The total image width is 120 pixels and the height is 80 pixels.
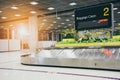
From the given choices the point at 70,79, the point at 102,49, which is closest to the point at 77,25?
the point at 102,49

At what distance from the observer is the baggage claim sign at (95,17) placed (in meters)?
6.98

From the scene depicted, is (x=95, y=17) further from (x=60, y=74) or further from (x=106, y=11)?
(x=60, y=74)

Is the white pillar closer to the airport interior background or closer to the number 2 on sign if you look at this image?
the airport interior background

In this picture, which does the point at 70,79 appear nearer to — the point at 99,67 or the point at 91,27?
the point at 99,67

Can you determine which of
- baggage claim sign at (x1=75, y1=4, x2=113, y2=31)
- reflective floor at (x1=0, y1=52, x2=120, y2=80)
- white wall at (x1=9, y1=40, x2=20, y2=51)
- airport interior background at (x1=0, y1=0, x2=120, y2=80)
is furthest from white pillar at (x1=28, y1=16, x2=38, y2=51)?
reflective floor at (x1=0, y1=52, x2=120, y2=80)

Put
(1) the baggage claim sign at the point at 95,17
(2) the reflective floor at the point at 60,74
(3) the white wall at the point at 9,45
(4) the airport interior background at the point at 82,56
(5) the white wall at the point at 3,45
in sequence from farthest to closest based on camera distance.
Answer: (3) the white wall at the point at 9,45 → (5) the white wall at the point at 3,45 → (1) the baggage claim sign at the point at 95,17 → (4) the airport interior background at the point at 82,56 → (2) the reflective floor at the point at 60,74

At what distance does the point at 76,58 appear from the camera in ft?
19.5

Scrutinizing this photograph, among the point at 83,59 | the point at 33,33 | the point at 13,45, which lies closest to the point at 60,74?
the point at 83,59

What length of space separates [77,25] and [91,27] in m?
0.74

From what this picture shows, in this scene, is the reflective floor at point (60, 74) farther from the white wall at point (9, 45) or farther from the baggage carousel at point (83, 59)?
the white wall at point (9, 45)

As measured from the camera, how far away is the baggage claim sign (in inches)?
275

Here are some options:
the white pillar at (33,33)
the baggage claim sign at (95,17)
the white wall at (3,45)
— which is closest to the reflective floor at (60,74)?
the baggage claim sign at (95,17)

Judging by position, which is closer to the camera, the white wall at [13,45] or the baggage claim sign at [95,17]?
the baggage claim sign at [95,17]

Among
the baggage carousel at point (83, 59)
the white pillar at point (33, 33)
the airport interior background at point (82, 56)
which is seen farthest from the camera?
the white pillar at point (33, 33)
